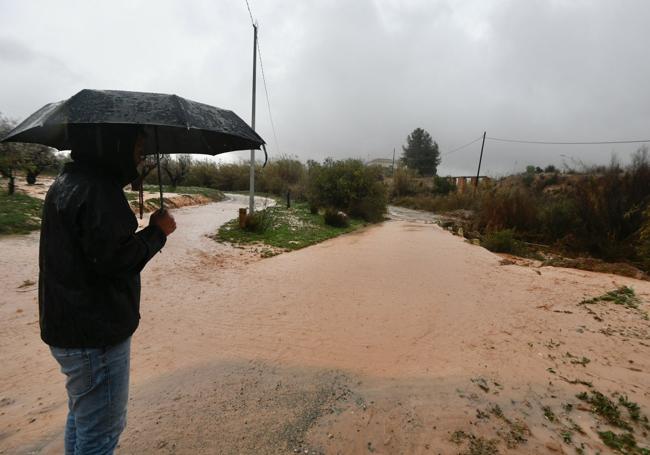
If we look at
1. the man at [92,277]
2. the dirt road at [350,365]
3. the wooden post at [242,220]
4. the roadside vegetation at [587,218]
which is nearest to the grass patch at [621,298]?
the dirt road at [350,365]

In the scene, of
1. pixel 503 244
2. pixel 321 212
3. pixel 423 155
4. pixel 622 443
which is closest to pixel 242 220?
pixel 321 212

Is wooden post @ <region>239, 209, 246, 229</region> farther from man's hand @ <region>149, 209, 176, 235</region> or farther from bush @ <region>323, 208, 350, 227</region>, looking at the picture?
man's hand @ <region>149, 209, 176, 235</region>

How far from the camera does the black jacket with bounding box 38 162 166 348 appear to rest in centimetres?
138

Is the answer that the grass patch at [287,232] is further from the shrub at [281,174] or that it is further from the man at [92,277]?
the shrub at [281,174]

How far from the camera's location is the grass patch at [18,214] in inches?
340

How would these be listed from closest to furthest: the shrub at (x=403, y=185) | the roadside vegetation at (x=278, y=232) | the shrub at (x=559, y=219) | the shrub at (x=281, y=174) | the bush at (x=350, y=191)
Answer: the roadside vegetation at (x=278, y=232)
the shrub at (x=559, y=219)
the bush at (x=350, y=191)
the shrub at (x=281, y=174)
the shrub at (x=403, y=185)

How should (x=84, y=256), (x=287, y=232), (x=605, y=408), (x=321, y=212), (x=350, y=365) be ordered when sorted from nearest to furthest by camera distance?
(x=84, y=256), (x=605, y=408), (x=350, y=365), (x=287, y=232), (x=321, y=212)

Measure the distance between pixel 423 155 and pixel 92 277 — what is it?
5974 centimetres

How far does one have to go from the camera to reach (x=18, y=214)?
9.53m

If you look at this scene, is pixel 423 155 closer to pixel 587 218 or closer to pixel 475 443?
pixel 587 218

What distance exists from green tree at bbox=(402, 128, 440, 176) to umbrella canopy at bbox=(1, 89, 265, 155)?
57.0m

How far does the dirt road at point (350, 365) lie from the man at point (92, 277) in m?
1.19

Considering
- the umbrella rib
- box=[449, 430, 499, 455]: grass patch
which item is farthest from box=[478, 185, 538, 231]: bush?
the umbrella rib

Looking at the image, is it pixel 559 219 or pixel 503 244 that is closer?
pixel 503 244
